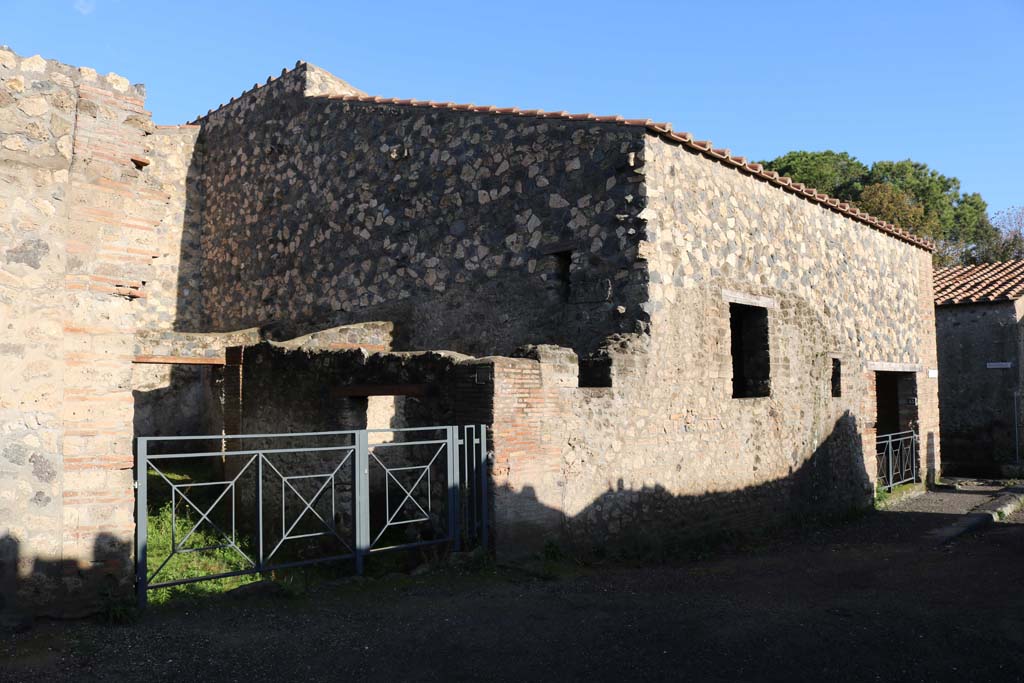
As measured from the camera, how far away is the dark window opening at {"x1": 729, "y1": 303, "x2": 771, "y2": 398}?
1067 centimetres

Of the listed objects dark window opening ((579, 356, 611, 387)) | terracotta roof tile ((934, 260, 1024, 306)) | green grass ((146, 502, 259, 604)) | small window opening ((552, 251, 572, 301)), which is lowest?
green grass ((146, 502, 259, 604))

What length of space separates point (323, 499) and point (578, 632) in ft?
14.6

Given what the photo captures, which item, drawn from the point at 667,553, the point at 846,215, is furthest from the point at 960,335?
the point at 667,553

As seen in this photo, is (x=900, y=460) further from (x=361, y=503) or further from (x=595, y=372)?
(x=361, y=503)

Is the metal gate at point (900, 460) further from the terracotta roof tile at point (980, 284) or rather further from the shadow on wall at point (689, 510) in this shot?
the terracotta roof tile at point (980, 284)

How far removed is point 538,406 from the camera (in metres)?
7.54

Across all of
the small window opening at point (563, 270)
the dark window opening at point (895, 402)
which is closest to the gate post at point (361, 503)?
the small window opening at point (563, 270)

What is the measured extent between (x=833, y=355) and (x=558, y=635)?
8.39m

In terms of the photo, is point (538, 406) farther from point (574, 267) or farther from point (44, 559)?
point (44, 559)

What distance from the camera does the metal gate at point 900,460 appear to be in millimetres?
14391

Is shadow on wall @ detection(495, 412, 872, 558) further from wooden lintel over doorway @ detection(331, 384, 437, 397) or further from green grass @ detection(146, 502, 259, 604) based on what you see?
green grass @ detection(146, 502, 259, 604)

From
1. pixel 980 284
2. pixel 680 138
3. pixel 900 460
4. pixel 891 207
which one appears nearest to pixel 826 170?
pixel 891 207

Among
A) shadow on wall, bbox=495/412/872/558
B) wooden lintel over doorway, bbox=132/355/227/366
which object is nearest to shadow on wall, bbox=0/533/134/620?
shadow on wall, bbox=495/412/872/558

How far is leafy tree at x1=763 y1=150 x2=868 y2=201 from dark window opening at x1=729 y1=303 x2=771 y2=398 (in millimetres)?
19086
